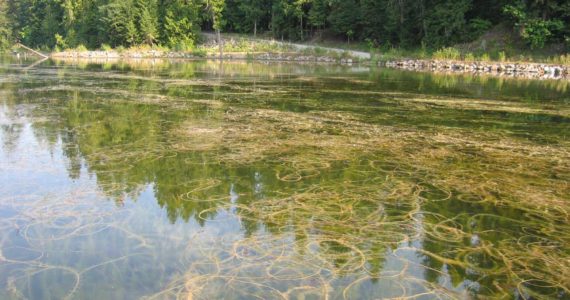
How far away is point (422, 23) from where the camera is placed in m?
33.6

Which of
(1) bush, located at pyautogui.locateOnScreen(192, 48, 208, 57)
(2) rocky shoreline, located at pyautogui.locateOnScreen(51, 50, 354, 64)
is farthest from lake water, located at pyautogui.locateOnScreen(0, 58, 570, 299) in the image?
(1) bush, located at pyautogui.locateOnScreen(192, 48, 208, 57)

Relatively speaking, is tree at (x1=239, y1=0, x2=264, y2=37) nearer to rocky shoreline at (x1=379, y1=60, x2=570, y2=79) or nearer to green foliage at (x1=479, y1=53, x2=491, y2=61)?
rocky shoreline at (x1=379, y1=60, x2=570, y2=79)

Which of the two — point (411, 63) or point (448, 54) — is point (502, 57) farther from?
point (411, 63)

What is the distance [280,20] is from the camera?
4528 cm

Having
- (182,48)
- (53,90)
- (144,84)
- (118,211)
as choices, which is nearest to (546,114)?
(118,211)

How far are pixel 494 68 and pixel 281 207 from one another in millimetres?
23881

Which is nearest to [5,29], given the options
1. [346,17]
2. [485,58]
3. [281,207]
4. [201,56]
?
[201,56]

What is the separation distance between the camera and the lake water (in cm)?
316

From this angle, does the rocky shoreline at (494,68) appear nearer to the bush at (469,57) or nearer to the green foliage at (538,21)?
the bush at (469,57)

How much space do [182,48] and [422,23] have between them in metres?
21.8

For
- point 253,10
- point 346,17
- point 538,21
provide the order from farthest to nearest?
1. point 253,10
2. point 346,17
3. point 538,21

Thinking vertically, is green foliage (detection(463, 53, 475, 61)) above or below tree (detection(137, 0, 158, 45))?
below

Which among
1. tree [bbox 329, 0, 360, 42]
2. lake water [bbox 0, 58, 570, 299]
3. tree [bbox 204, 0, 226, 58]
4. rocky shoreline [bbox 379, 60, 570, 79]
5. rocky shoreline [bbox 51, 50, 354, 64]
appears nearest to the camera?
lake water [bbox 0, 58, 570, 299]

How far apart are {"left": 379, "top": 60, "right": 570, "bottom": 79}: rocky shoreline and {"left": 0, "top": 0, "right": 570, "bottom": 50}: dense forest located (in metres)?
3.58
